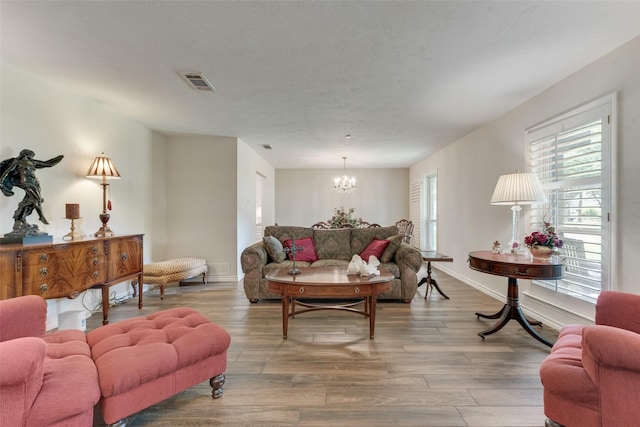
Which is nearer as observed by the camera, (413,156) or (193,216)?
(193,216)

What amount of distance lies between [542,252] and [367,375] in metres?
1.88

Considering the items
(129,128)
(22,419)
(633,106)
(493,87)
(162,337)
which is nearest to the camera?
(22,419)

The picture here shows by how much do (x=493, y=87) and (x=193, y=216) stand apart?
4.60m

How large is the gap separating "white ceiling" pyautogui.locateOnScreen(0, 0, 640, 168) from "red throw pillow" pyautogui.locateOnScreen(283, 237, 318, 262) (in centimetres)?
183

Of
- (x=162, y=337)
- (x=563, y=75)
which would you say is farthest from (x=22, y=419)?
(x=563, y=75)

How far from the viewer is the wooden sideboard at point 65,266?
2.09 meters

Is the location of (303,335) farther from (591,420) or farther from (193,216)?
(193,216)

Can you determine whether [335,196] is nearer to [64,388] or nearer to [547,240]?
[547,240]

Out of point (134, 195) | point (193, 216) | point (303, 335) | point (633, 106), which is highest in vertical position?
point (633, 106)

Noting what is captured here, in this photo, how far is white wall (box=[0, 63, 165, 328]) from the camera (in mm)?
2586

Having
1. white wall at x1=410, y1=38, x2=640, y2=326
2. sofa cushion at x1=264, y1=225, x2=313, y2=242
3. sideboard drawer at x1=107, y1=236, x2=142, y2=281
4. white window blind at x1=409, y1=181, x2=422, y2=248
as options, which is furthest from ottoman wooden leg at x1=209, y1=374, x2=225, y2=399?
white window blind at x1=409, y1=181, x2=422, y2=248

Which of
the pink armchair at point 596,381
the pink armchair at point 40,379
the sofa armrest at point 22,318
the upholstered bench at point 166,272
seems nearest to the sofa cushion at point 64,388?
the pink armchair at point 40,379

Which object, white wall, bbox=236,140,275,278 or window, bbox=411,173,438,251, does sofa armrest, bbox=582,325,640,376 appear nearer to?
white wall, bbox=236,140,275,278

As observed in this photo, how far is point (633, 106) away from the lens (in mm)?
2205
